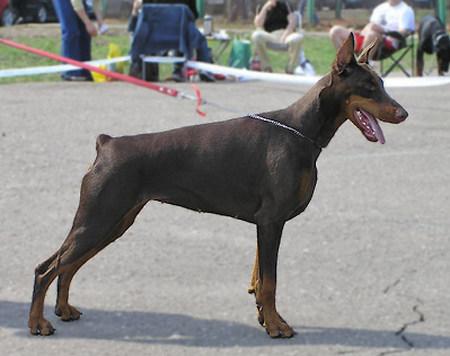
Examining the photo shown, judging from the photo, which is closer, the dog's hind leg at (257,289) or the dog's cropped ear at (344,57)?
the dog's cropped ear at (344,57)

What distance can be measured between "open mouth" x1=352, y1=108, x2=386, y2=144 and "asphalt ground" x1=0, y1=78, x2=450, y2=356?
103 centimetres

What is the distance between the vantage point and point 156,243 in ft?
23.4

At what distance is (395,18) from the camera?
17156mm

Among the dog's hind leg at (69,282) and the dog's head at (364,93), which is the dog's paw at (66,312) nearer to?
the dog's hind leg at (69,282)

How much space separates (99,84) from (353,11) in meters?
17.6

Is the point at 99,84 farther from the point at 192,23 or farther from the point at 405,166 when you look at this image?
the point at 405,166

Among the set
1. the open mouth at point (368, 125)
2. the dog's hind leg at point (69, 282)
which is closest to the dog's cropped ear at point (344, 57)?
the open mouth at point (368, 125)

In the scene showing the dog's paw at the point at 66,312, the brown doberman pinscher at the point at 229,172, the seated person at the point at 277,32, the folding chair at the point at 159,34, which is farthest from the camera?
the seated person at the point at 277,32

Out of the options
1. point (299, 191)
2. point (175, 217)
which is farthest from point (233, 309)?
point (175, 217)

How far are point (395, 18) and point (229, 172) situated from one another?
12.6 metres

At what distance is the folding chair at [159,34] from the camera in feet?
52.6

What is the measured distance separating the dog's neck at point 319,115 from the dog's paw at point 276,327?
88cm

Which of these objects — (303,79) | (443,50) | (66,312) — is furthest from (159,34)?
(66,312)

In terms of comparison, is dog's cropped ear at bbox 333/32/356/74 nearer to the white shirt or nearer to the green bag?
the white shirt
